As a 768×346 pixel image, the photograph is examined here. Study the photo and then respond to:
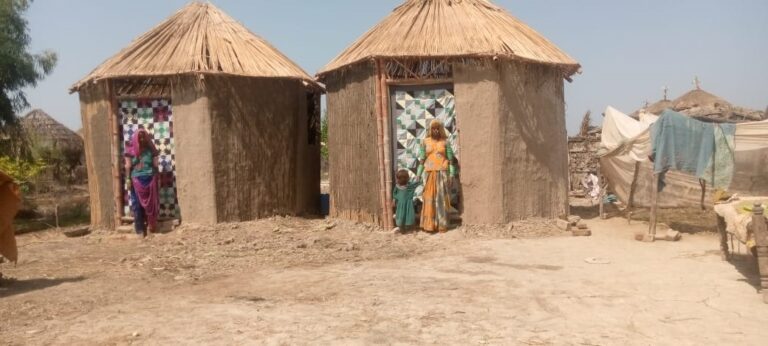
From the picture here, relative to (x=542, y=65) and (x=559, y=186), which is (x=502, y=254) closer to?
(x=559, y=186)

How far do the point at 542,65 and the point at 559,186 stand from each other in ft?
6.20

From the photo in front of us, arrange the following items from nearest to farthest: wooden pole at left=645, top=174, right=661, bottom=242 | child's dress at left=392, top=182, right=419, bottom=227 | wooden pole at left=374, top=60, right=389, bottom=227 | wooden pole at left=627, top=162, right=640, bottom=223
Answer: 1. wooden pole at left=645, top=174, right=661, bottom=242
2. child's dress at left=392, top=182, right=419, bottom=227
3. wooden pole at left=374, top=60, right=389, bottom=227
4. wooden pole at left=627, top=162, right=640, bottom=223

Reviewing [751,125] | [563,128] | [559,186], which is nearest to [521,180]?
[559,186]

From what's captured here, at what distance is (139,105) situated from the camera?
9.03 metres

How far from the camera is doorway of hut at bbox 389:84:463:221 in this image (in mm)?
8375

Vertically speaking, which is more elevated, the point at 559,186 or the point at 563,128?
the point at 563,128

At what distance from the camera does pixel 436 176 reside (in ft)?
26.3

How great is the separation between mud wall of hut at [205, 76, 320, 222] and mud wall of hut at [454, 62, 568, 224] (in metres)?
3.09

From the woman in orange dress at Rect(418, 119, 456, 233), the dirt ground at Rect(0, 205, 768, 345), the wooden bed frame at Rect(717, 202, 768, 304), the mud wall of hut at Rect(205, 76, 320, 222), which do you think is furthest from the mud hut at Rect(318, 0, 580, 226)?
the wooden bed frame at Rect(717, 202, 768, 304)

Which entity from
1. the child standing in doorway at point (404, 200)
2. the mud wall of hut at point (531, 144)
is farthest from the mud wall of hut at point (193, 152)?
the mud wall of hut at point (531, 144)

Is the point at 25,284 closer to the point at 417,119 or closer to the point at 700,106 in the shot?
the point at 417,119

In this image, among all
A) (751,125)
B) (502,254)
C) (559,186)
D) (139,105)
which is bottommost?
(502,254)

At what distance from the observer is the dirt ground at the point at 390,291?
147 inches

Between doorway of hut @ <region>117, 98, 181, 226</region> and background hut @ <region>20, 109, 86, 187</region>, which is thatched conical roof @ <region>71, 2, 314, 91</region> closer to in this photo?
doorway of hut @ <region>117, 98, 181, 226</region>
